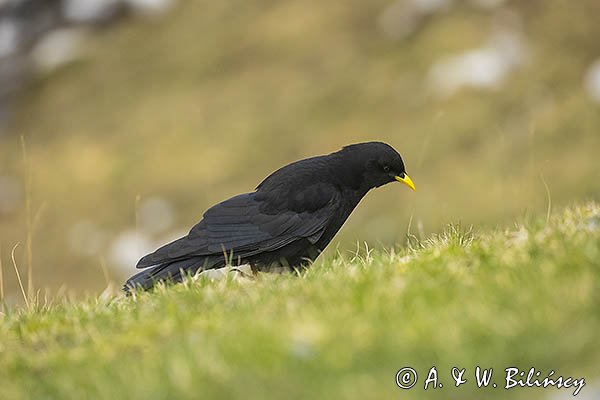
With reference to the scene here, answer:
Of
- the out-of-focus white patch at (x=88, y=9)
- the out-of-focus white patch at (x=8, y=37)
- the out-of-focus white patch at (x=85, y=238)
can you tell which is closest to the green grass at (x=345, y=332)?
the out-of-focus white patch at (x=85, y=238)

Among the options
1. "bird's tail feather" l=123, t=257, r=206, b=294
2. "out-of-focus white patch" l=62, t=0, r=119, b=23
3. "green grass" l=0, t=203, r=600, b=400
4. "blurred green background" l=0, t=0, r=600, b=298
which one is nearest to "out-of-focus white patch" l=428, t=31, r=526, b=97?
"blurred green background" l=0, t=0, r=600, b=298

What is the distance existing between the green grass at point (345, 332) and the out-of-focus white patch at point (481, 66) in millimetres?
60031

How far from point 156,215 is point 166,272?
54.4m

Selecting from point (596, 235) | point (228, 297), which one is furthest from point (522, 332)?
point (228, 297)

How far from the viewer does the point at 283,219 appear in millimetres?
8680

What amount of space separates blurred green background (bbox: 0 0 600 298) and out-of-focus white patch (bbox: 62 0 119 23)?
15043 millimetres

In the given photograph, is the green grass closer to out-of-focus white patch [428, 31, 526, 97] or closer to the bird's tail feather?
the bird's tail feather

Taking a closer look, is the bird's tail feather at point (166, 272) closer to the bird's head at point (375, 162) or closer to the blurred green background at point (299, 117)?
the bird's head at point (375, 162)

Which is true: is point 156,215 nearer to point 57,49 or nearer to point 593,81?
point 593,81

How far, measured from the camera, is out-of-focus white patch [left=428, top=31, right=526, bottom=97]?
65.1 metres

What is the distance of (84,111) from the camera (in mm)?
81750

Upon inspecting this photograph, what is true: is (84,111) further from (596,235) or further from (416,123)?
(596,235)

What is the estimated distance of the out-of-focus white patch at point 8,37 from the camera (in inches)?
3952

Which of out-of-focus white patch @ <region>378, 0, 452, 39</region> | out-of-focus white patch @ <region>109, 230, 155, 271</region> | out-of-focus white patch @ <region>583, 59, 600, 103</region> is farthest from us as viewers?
out-of-focus white patch @ <region>378, 0, 452, 39</region>
